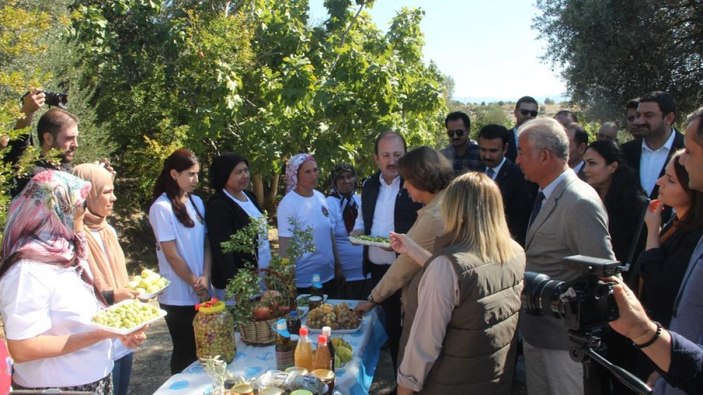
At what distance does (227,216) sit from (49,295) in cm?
165

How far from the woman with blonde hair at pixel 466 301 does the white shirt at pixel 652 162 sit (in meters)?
2.70

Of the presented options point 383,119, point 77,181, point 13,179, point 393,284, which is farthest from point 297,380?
point 383,119

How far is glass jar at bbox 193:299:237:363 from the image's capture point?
8.09ft

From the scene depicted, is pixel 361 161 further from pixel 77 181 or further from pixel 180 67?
pixel 77 181

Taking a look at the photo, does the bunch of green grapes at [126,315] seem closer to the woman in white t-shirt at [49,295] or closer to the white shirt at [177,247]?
the woman in white t-shirt at [49,295]

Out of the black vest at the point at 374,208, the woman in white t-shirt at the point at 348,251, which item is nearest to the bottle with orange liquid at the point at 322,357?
the black vest at the point at 374,208

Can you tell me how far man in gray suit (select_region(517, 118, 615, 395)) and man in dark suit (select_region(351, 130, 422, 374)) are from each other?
110 centimetres

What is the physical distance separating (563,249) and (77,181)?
2.56m

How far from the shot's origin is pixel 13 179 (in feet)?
11.8

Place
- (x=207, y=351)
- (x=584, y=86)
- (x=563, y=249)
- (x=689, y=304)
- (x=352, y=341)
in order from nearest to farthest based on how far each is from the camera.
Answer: (x=689, y=304)
(x=207, y=351)
(x=563, y=249)
(x=352, y=341)
(x=584, y=86)

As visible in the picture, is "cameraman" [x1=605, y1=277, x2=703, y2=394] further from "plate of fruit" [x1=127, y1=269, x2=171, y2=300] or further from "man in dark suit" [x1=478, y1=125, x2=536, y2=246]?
"man in dark suit" [x1=478, y1=125, x2=536, y2=246]

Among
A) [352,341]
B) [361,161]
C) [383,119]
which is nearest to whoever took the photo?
[352,341]

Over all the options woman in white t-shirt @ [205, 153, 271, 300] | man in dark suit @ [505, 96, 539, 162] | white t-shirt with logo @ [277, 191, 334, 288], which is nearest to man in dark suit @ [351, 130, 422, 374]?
white t-shirt with logo @ [277, 191, 334, 288]

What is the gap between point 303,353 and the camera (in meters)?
2.36
